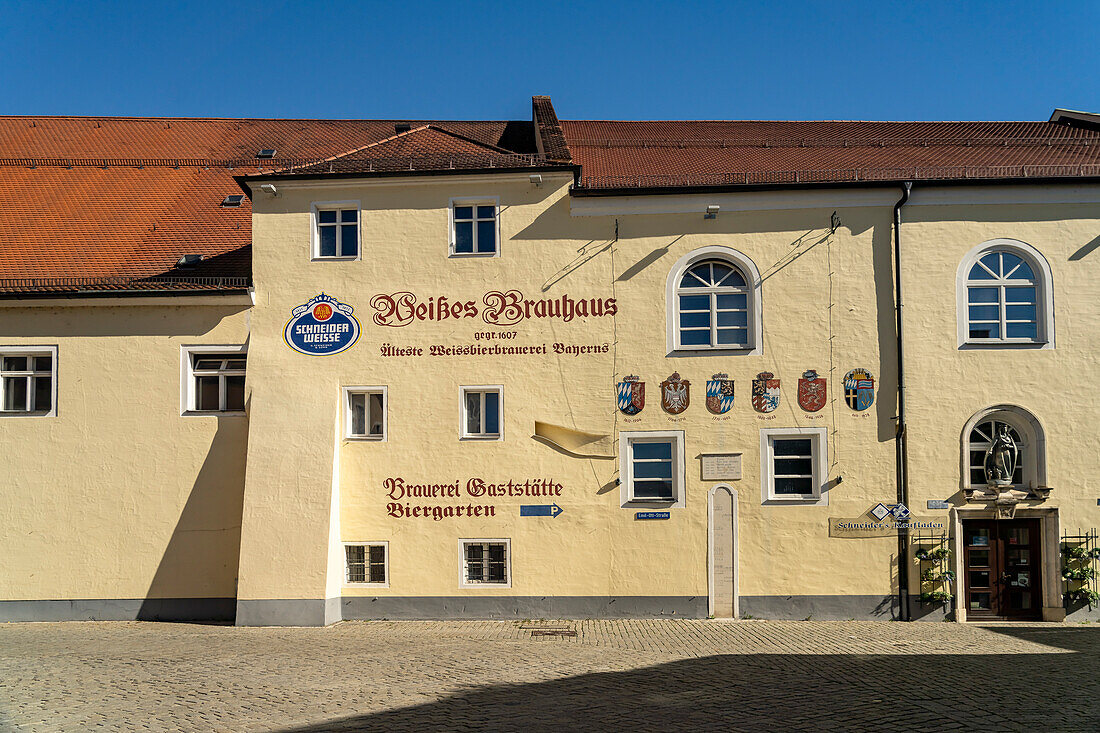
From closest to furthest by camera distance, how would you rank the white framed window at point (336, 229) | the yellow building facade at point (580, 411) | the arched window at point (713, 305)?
the yellow building facade at point (580, 411) → the arched window at point (713, 305) → the white framed window at point (336, 229)

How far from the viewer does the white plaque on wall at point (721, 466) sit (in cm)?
1800

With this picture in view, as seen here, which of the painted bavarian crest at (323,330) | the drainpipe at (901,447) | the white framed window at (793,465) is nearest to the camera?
the drainpipe at (901,447)

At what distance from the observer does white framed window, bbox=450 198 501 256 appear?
1867cm

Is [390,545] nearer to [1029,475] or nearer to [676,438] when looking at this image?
[676,438]

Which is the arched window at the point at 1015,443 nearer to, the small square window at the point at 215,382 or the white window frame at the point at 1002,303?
the white window frame at the point at 1002,303

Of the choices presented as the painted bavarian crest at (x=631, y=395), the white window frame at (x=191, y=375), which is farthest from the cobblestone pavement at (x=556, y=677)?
the white window frame at (x=191, y=375)

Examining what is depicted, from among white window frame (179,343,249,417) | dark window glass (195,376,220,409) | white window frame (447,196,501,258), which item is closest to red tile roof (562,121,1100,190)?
white window frame (447,196,501,258)

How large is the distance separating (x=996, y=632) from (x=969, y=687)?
5455 millimetres

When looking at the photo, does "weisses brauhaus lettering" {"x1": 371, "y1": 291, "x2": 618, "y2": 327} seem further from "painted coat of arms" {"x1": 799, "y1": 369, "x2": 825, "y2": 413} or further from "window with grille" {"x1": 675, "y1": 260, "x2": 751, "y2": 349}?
"painted coat of arms" {"x1": 799, "y1": 369, "x2": 825, "y2": 413}

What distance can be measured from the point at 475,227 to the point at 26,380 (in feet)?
30.0

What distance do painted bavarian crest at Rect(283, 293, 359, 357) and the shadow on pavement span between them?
805 cm

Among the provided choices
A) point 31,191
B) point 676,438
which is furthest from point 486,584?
point 31,191

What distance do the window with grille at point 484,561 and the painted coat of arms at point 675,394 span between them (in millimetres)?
3838

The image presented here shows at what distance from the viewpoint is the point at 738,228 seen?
18438 millimetres
